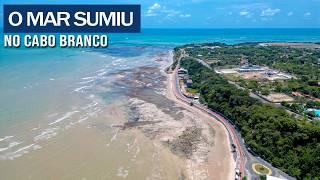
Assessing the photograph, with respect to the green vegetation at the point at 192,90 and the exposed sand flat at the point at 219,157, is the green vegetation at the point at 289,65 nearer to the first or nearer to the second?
the green vegetation at the point at 192,90

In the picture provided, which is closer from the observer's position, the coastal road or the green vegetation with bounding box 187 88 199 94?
the coastal road

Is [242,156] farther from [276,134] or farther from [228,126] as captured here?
[228,126]

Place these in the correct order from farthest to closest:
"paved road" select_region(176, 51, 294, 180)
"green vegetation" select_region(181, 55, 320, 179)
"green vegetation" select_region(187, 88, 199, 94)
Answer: "green vegetation" select_region(187, 88, 199, 94) → "paved road" select_region(176, 51, 294, 180) → "green vegetation" select_region(181, 55, 320, 179)

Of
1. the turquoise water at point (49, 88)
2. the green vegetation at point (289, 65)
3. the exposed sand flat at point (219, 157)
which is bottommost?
the exposed sand flat at point (219, 157)

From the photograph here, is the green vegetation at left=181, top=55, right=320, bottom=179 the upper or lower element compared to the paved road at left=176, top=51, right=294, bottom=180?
upper

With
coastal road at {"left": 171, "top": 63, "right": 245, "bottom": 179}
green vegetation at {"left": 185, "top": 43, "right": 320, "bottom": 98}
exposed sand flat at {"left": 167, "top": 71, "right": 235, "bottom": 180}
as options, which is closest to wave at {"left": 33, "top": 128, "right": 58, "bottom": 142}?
exposed sand flat at {"left": 167, "top": 71, "right": 235, "bottom": 180}

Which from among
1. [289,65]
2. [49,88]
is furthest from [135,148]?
[289,65]

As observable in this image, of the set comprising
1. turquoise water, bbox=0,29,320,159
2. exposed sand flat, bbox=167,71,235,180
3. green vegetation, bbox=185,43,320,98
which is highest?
green vegetation, bbox=185,43,320,98

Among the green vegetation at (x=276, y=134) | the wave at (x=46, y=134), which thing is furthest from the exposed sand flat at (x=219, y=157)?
the wave at (x=46, y=134)

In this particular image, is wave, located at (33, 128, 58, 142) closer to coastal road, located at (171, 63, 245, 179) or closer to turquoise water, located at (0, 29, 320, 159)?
turquoise water, located at (0, 29, 320, 159)

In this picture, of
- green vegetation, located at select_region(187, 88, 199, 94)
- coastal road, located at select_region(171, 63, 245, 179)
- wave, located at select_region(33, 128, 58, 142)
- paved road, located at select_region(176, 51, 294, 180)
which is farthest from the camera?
green vegetation, located at select_region(187, 88, 199, 94)
